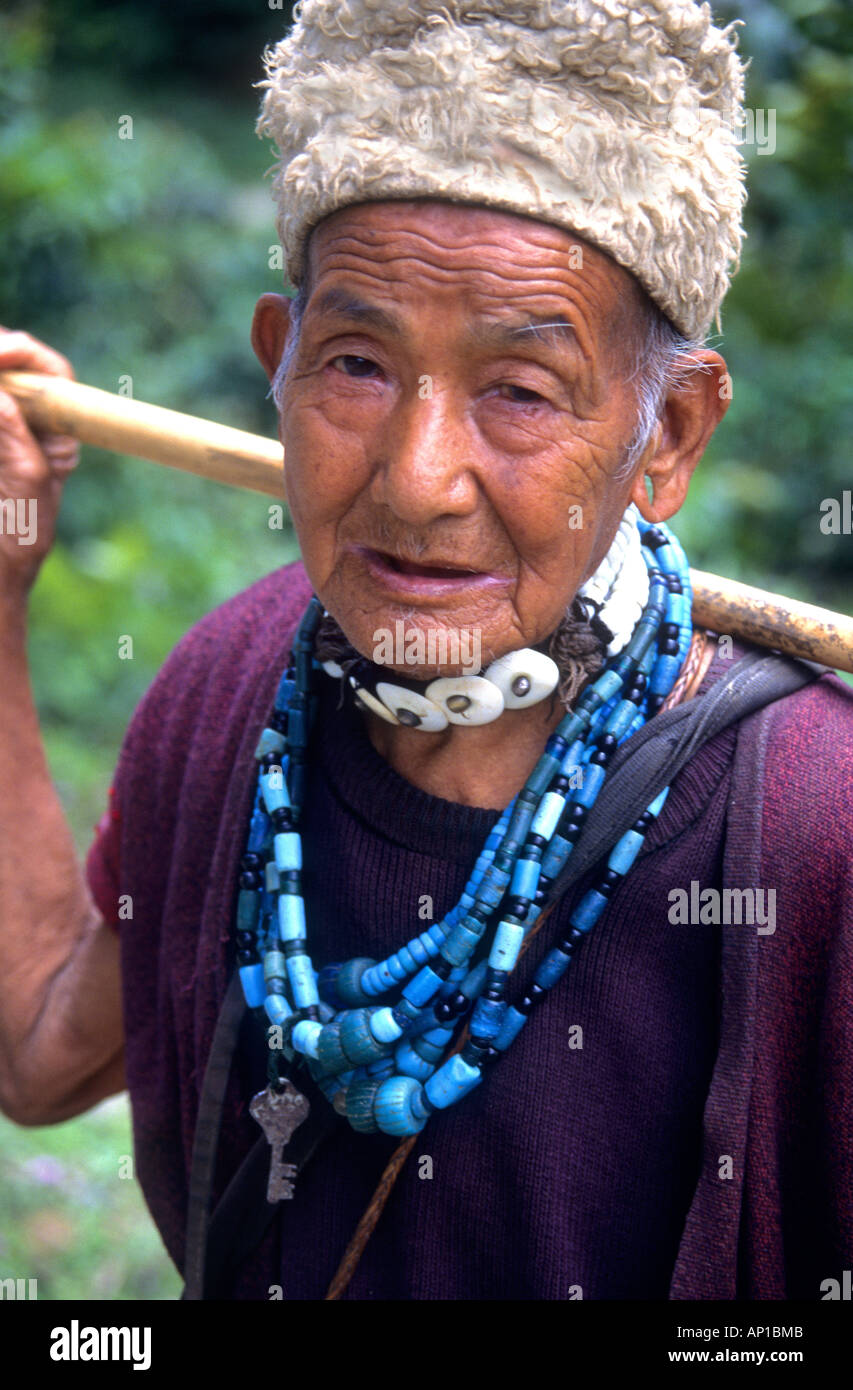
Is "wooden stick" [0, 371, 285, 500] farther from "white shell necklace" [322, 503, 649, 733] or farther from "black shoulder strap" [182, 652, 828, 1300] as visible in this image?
"black shoulder strap" [182, 652, 828, 1300]

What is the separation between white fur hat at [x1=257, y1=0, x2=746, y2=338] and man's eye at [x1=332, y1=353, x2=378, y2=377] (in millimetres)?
178

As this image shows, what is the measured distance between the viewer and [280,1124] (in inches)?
76.3

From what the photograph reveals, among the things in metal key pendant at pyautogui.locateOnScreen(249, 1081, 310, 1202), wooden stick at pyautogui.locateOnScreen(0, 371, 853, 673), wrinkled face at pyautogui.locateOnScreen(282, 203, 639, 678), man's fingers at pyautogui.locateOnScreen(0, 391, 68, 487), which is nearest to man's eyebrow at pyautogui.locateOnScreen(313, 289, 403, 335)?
wrinkled face at pyautogui.locateOnScreen(282, 203, 639, 678)

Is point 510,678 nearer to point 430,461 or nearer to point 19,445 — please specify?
point 430,461

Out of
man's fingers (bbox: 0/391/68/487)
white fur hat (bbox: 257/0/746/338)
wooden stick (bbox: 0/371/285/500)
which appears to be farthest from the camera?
man's fingers (bbox: 0/391/68/487)

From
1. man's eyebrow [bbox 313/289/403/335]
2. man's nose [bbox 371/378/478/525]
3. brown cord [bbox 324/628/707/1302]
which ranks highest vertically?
man's eyebrow [bbox 313/289/403/335]

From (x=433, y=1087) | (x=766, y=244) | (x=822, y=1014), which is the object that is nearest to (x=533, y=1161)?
(x=433, y=1087)

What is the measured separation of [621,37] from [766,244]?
605cm

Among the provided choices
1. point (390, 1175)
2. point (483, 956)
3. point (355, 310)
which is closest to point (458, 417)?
point (355, 310)

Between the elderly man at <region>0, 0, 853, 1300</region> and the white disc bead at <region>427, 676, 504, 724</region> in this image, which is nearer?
the elderly man at <region>0, 0, 853, 1300</region>

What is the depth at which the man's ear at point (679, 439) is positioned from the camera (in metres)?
1.74

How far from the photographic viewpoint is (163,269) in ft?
25.3

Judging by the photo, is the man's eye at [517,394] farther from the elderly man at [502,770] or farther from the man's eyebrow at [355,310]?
the man's eyebrow at [355,310]

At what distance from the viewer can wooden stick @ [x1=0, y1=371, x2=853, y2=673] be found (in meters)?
1.85
